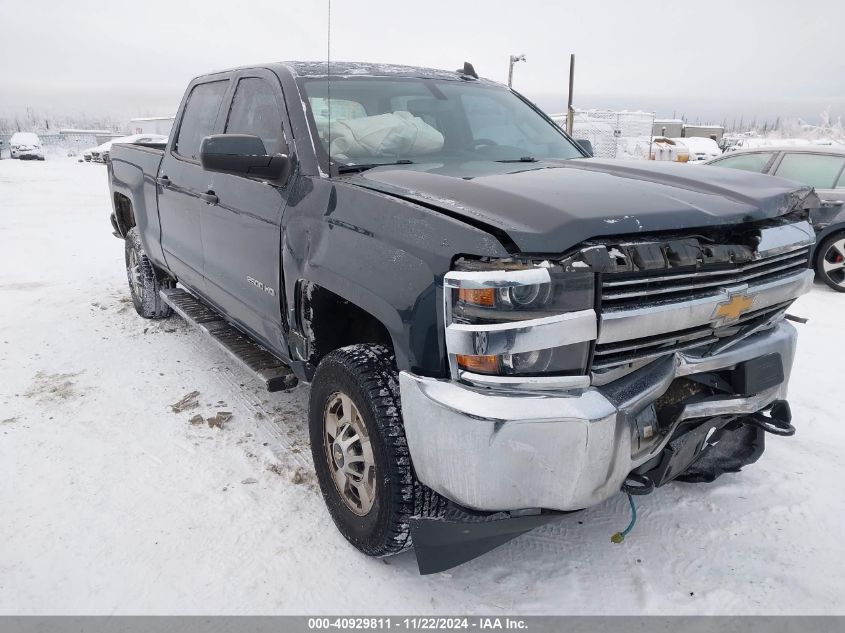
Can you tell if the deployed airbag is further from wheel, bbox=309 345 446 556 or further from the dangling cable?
the dangling cable

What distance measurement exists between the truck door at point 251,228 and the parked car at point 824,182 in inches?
226

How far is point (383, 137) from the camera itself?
288cm

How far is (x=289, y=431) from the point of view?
3.43 m

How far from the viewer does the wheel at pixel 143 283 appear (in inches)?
208

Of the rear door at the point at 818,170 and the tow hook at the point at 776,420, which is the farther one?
the rear door at the point at 818,170

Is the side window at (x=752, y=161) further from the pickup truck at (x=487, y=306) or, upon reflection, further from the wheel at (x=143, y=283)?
the wheel at (x=143, y=283)

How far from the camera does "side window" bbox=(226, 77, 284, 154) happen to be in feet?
9.86

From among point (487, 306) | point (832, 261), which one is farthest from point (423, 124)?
point (832, 261)

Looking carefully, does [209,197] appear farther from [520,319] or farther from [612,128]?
[612,128]

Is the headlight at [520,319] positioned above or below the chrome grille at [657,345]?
above

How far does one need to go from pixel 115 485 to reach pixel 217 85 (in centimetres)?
247

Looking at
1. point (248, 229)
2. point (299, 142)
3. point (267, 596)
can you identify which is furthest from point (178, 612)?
point (299, 142)

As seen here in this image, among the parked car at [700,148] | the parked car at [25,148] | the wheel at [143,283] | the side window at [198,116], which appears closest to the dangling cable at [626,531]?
the side window at [198,116]

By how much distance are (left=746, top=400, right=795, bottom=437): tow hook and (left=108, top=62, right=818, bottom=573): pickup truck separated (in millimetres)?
10
